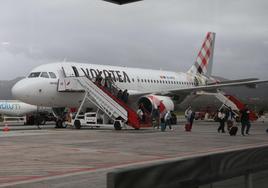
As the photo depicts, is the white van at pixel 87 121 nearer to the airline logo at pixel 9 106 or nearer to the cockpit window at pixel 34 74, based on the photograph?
the cockpit window at pixel 34 74

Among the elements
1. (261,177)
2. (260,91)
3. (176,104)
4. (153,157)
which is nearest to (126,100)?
(176,104)

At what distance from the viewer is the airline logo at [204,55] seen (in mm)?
41406

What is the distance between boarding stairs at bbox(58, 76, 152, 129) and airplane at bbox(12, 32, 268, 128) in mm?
682

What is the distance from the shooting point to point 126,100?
26000mm

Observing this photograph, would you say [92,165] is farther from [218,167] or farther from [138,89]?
[138,89]

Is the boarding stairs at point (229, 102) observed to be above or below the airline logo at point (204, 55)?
below

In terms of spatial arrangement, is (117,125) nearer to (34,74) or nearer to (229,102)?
(34,74)

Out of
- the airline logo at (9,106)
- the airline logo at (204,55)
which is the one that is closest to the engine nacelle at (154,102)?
the airline logo at (204,55)

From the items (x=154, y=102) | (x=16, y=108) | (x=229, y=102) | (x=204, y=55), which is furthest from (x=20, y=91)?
(x=204, y=55)

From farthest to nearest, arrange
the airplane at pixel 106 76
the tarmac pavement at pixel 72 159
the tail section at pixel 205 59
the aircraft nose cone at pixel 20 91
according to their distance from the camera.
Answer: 1. the tail section at pixel 205 59
2. the airplane at pixel 106 76
3. the aircraft nose cone at pixel 20 91
4. the tarmac pavement at pixel 72 159

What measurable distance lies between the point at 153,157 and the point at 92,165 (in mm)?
2094

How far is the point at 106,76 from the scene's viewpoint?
27.2 meters

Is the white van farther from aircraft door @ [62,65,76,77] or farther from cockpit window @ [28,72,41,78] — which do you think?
cockpit window @ [28,72,41,78]

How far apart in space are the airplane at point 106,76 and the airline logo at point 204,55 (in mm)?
4437
